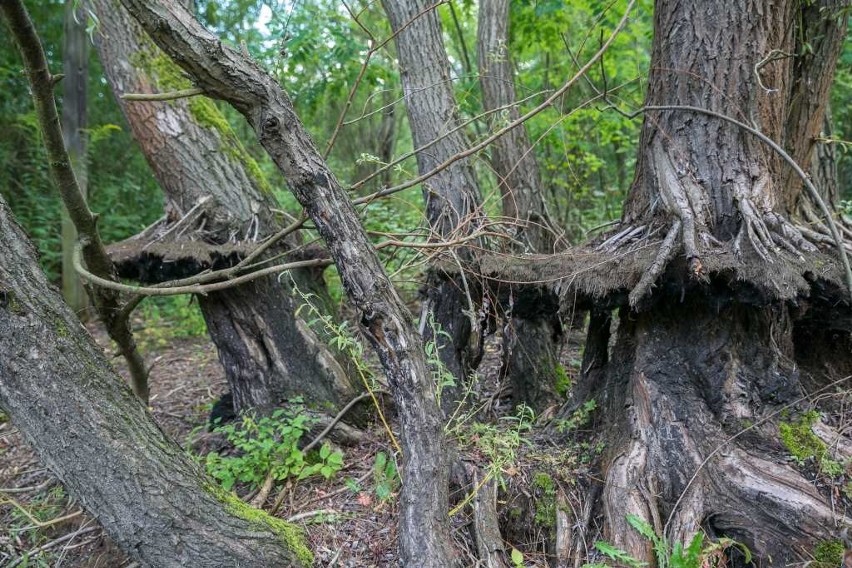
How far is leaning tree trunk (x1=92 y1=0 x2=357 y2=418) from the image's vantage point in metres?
3.89

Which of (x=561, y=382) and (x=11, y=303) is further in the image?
(x=561, y=382)

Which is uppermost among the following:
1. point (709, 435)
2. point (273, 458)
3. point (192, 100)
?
point (192, 100)

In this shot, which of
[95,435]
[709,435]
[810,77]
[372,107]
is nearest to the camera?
[95,435]

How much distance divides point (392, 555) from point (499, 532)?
0.54 m

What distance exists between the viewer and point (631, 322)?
3.28m

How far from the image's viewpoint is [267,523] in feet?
8.85

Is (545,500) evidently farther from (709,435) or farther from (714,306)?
(714,306)

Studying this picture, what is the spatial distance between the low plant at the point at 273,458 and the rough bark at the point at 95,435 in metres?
0.89

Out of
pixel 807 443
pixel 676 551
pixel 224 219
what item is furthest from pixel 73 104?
pixel 807 443

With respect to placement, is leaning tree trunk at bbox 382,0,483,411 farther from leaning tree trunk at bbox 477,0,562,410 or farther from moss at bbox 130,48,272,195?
moss at bbox 130,48,272,195

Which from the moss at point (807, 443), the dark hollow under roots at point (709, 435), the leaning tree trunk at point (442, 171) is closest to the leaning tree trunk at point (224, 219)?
the leaning tree trunk at point (442, 171)

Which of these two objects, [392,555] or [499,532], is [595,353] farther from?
[392,555]

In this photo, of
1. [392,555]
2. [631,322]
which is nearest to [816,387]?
[631,322]

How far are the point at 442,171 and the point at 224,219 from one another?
5.09 ft
